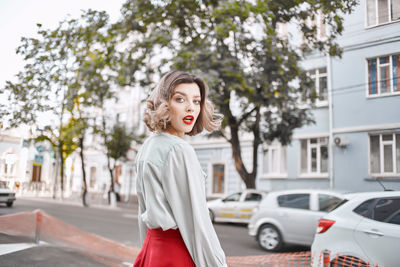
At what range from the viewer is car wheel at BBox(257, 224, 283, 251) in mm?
7516

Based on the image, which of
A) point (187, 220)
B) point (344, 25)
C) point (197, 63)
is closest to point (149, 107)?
point (187, 220)

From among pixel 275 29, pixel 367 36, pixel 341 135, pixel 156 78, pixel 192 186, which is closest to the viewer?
pixel 192 186

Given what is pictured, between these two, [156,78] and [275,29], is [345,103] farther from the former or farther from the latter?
[156,78]

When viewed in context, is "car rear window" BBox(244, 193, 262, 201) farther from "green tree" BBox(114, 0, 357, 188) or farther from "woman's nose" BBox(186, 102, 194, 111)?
"woman's nose" BBox(186, 102, 194, 111)

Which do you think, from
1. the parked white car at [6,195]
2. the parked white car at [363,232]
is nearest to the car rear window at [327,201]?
the parked white car at [363,232]

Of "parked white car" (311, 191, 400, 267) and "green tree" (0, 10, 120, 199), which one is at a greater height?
"green tree" (0, 10, 120, 199)

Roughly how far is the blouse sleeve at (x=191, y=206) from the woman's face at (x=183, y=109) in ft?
0.80

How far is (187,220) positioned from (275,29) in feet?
17.8

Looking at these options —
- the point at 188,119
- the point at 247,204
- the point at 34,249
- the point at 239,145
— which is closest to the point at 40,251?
the point at 34,249

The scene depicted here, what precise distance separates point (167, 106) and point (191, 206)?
1.61 ft

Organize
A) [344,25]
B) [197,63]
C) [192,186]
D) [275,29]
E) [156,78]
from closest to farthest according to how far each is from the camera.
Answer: [192,186], [344,25], [275,29], [197,63], [156,78]

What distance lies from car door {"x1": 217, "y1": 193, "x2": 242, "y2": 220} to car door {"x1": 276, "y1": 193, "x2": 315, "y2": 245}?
479 centimetres

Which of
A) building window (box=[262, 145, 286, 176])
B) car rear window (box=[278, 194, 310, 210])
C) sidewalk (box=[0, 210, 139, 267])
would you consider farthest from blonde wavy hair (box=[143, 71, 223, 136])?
building window (box=[262, 145, 286, 176])

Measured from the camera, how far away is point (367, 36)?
3.25 metres
